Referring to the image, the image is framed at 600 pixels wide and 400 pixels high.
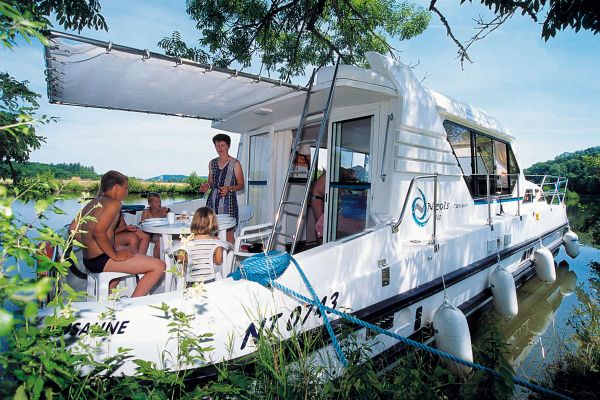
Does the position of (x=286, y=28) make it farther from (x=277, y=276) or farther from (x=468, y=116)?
(x=277, y=276)

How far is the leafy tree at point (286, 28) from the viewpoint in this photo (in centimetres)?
786

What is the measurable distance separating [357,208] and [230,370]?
111 inches

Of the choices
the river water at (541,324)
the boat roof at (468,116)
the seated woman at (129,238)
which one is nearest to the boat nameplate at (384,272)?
the river water at (541,324)

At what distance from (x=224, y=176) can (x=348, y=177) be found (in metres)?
1.65

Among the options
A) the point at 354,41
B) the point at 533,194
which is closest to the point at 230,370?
the point at 533,194

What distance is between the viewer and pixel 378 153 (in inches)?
163

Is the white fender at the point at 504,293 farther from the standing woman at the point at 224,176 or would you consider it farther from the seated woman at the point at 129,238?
the seated woman at the point at 129,238

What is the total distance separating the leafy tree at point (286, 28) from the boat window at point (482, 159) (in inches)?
117

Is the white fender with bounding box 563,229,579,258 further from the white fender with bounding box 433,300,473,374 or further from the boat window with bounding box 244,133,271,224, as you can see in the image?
the boat window with bounding box 244,133,271,224

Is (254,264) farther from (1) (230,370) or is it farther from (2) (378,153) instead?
(2) (378,153)

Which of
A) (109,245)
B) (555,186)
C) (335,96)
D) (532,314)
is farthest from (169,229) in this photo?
(555,186)

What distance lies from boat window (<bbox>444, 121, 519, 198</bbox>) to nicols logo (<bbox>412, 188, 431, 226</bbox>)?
892mm

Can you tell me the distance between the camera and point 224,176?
15.4 ft

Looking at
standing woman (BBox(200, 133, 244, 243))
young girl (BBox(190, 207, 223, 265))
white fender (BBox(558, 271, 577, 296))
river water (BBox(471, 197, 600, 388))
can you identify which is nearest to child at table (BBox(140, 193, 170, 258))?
standing woman (BBox(200, 133, 244, 243))
